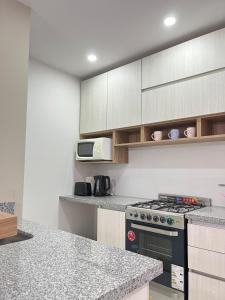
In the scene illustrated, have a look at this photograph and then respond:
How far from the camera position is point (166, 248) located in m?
2.02

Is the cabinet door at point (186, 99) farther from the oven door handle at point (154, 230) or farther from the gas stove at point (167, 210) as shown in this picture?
the oven door handle at point (154, 230)

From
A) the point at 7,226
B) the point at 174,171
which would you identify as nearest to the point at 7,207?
the point at 7,226

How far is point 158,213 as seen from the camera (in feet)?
6.67

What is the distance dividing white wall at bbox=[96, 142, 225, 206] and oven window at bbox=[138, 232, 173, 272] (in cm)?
68

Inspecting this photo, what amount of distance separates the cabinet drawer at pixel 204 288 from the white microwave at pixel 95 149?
156 centimetres

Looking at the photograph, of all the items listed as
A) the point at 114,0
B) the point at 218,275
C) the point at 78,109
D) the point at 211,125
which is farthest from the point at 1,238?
the point at 78,109

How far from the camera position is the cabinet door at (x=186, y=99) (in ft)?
6.65

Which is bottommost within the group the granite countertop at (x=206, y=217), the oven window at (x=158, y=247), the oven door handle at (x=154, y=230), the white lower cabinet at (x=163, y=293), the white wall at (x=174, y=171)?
the white lower cabinet at (x=163, y=293)

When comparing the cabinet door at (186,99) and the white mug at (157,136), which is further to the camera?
the white mug at (157,136)

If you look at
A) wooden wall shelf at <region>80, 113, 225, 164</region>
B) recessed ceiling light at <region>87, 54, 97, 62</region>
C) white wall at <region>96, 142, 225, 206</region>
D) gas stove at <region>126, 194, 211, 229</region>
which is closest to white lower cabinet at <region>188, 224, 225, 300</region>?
gas stove at <region>126, 194, 211, 229</region>

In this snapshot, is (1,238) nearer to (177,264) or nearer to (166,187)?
(177,264)

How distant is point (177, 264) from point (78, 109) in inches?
90.1

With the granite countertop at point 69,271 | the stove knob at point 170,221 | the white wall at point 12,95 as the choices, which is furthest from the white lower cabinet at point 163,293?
the white wall at point 12,95

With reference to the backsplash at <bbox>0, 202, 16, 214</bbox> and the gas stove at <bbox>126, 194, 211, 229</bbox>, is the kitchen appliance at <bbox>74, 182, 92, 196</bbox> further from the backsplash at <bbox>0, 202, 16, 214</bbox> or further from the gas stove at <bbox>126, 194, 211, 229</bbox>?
the backsplash at <bbox>0, 202, 16, 214</bbox>
